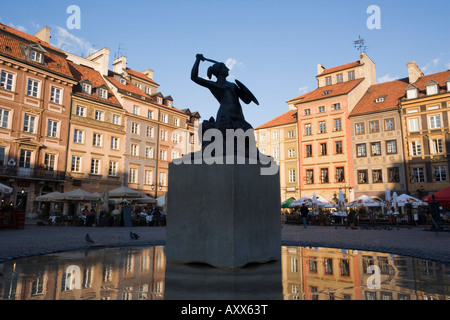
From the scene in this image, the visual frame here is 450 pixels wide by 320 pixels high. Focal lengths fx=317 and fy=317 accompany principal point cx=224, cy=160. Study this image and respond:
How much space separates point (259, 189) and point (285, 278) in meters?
1.58

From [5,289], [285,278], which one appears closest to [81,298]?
[5,289]

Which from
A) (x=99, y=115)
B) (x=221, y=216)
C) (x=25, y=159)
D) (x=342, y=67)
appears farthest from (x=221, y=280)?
(x=342, y=67)

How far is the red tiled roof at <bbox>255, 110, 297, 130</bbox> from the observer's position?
44362mm

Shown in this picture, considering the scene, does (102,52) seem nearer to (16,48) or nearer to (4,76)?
(16,48)

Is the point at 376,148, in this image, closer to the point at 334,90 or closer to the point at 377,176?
the point at 377,176

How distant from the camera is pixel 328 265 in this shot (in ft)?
17.8

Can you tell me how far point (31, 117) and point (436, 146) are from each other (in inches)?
1566

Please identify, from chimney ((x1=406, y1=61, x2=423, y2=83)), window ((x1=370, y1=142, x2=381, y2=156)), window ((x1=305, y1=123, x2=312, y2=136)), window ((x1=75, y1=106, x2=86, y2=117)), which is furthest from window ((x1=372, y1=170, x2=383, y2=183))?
window ((x1=75, y1=106, x2=86, y2=117))

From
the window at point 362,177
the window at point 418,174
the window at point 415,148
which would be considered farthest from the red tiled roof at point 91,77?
the window at point 418,174

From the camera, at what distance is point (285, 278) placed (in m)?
4.25

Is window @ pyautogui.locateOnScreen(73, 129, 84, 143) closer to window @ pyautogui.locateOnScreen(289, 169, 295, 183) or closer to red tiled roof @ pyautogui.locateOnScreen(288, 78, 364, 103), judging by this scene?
window @ pyautogui.locateOnScreen(289, 169, 295, 183)

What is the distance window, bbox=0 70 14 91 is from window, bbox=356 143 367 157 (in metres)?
36.1
